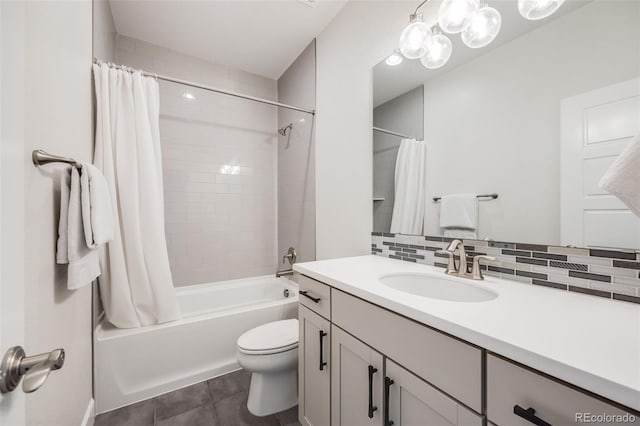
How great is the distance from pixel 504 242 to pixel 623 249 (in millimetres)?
305

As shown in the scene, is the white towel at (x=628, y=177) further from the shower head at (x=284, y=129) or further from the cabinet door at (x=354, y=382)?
the shower head at (x=284, y=129)

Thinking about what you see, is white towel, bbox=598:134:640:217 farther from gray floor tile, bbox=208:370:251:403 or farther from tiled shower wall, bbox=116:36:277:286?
tiled shower wall, bbox=116:36:277:286

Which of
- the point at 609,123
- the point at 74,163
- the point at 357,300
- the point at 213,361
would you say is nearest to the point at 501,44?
the point at 609,123

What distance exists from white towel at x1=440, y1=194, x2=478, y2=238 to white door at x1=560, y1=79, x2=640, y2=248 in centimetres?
29

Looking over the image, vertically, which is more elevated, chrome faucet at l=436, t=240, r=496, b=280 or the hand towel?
the hand towel

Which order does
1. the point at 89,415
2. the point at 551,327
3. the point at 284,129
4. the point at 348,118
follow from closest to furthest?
the point at 551,327 → the point at 89,415 → the point at 348,118 → the point at 284,129

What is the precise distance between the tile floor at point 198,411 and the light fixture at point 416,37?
6.62ft

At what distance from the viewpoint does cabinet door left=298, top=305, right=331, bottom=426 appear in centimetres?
107

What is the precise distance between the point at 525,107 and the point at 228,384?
2.17m

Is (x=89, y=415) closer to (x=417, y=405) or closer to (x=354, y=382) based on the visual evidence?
(x=354, y=382)

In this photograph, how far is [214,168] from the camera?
246cm

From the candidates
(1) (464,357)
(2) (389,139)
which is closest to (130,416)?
(1) (464,357)

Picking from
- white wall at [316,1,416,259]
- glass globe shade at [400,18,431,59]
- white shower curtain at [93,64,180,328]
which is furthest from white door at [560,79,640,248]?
white shower curtain at [93,64,180,328]

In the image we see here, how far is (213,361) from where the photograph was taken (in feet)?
5.67
